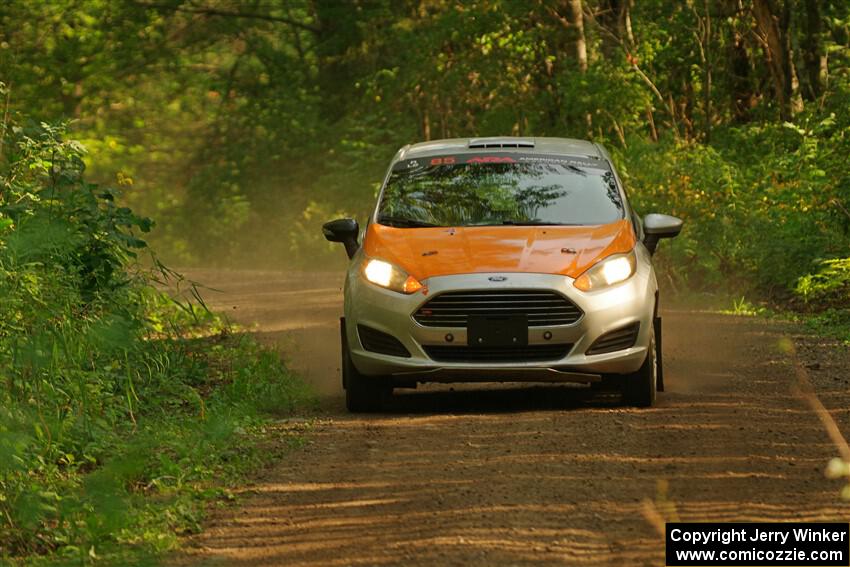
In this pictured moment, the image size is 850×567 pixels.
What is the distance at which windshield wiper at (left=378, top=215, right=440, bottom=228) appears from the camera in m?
11.5

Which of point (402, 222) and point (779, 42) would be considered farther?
point (779, 42)

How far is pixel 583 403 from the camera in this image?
1131 centimetres

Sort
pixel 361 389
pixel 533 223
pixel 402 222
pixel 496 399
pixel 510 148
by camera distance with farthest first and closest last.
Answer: pixel 510 148 < pixel 496 399 < pixel 402 222 < pixel 533 223 < pixel 361 389

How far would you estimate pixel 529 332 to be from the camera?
34.7 ft

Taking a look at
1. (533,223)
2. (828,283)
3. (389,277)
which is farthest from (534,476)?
(828,283)

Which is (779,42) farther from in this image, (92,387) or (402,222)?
(92,387)

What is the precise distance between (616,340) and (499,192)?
5.43ft

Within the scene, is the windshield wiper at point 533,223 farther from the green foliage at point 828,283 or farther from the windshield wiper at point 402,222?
the green foliage at point 828,283

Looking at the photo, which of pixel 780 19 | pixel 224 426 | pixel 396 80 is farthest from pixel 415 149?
pixel 396 80

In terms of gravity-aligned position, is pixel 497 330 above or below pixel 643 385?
above

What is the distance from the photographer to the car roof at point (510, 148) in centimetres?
1246

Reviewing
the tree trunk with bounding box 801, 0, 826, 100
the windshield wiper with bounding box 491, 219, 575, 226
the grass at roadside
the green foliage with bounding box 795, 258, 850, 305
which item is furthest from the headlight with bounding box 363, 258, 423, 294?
the tree trunk with bounding box 801, 0, 826, 100

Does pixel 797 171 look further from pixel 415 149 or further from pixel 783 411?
pixel 783 411

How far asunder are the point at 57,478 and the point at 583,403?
12.9 ft
